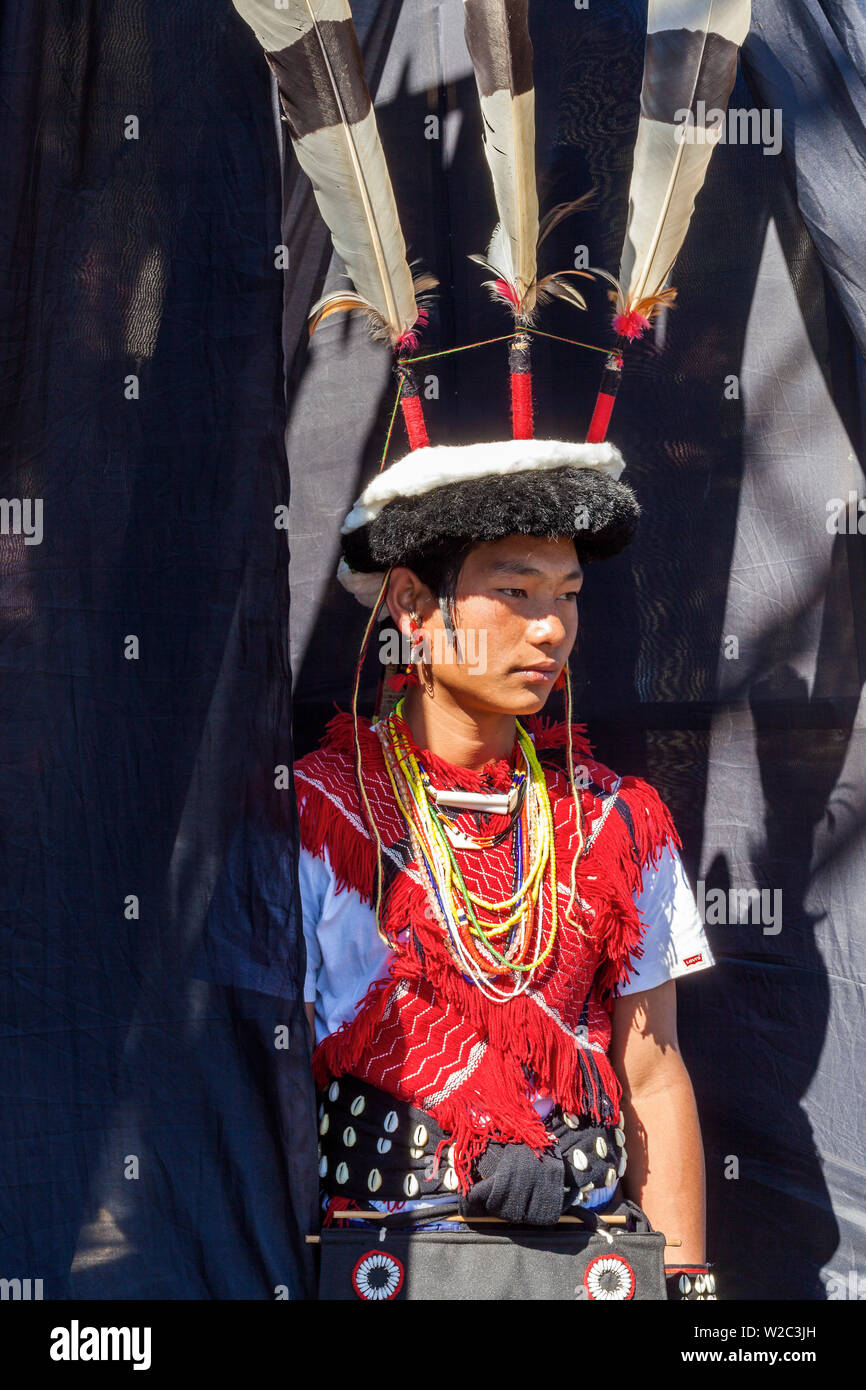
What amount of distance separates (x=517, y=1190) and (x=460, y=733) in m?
0.74

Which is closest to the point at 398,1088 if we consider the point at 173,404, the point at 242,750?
the point at 242,750

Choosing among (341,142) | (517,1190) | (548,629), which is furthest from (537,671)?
(341,142)

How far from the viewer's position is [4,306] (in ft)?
5.98

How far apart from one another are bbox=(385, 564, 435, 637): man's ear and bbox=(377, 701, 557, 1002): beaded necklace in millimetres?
192

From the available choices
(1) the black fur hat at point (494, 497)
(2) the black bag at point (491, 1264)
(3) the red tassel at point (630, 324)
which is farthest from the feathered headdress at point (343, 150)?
(2) the black bag at point (491, 1264)

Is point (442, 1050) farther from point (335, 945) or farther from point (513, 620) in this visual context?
point (513, 620)

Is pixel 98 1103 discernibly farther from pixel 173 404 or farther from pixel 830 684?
pixel 830 684

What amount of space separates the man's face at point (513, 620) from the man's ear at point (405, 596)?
85 millimetres

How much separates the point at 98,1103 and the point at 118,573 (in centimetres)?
74

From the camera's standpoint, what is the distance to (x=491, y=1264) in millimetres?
1917

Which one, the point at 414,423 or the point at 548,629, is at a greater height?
the point at 414,423

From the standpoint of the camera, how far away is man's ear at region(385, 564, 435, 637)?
216 cm

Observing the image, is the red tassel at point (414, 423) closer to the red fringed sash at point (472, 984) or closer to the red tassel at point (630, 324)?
the red tassel at point (630, 324)

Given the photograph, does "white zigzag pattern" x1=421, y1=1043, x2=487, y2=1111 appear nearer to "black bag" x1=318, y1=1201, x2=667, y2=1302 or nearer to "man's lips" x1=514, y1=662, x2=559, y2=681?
"black bag" x1=318, y1=1201, x2=667, y2=1302
